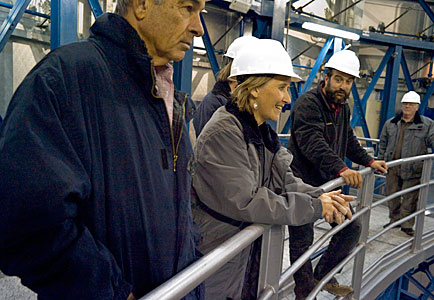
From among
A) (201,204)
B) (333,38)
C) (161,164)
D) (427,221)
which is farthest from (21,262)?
(333,38)

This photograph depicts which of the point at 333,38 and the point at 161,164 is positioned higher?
the point at 333,38

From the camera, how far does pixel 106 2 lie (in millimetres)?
4898

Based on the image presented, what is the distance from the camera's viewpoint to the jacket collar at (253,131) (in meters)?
1.49

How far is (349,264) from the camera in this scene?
3672mm

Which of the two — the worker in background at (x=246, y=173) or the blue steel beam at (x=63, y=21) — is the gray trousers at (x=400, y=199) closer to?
the worker in background at (x=246, y=173)

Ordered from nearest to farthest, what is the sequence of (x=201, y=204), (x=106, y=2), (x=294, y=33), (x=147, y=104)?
(x=147, y=104) < (x=201, y=204) < (x=106, y=2) < (x=294, y=33)

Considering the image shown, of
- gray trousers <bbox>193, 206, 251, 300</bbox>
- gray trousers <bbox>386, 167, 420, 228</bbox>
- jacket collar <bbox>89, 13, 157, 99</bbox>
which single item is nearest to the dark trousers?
gray trousers <bbox>193, 206, 251, 300</bbox>

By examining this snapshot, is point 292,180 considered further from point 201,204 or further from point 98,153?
point 98,153

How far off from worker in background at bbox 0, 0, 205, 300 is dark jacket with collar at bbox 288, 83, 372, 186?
4.77ft

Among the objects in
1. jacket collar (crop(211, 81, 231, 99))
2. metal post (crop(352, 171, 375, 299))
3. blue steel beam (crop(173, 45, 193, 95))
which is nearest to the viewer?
metal post (crop(352, 171, 375, 299))

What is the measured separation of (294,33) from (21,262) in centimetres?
805

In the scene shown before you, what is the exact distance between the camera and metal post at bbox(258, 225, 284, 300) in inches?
52.8

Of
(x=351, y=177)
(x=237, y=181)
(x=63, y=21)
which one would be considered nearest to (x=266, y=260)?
(x=237, y=181)

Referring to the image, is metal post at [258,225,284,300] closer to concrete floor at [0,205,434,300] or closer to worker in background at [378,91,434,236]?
concrete floor at [0,205,434,300]
